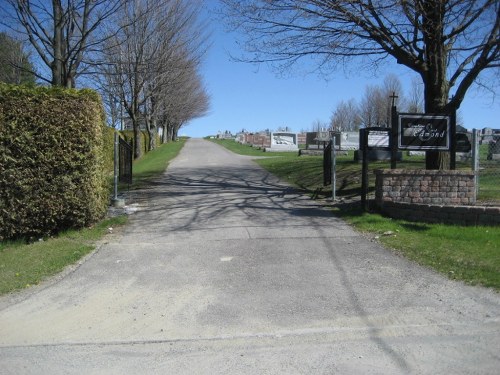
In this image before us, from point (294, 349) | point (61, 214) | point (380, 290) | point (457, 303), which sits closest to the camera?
point (294, 349)

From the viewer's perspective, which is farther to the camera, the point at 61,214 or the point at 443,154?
the point at 443,154

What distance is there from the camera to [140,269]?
6.63m

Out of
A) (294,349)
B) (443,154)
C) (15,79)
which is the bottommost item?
(294,349)

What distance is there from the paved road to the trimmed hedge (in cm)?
120

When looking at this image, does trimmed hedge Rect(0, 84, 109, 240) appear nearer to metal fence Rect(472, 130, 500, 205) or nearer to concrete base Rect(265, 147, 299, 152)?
metal fence Rect(472, 130, 500, 205)

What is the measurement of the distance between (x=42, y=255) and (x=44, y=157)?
1.76m

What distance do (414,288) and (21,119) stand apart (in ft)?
21.3

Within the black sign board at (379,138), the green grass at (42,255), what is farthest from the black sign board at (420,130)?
the green grass at (42,255)

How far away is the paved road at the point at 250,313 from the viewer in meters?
4.05

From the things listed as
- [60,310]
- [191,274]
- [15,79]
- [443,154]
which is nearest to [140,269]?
[191,274]

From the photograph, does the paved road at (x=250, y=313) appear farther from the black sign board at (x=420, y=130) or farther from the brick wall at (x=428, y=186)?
the black sign board at (x=420, y=130)

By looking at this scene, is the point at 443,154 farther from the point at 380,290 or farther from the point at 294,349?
the point at 294,349

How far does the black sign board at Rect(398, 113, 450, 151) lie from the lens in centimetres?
1020

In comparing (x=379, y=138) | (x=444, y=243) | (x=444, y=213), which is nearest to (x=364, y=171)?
(x=379, y=138)
